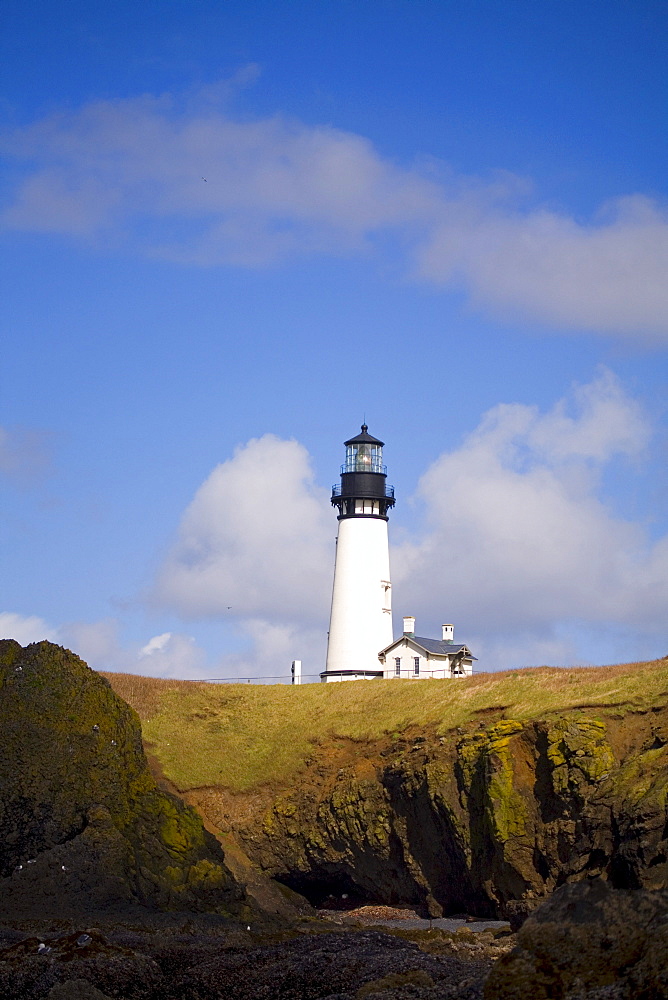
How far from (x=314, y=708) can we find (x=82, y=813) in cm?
1771

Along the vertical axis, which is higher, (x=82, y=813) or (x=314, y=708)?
(x=314, y=708)

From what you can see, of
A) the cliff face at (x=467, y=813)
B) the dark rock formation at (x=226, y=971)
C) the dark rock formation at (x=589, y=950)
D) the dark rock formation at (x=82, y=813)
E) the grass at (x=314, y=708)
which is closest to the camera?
the dark rock formation at (x=589, y=950)

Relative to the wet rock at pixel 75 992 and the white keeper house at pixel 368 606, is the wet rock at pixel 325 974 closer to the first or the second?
the wet rock at pixel 75 992

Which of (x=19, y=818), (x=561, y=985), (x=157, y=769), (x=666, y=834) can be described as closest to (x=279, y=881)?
(x=157, y=769)

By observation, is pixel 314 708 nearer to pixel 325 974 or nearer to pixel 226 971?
pixel 226 971

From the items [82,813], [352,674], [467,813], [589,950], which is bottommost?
[589,950]

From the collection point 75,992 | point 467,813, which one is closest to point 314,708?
point 467,813

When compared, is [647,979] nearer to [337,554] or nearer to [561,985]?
[561,985]

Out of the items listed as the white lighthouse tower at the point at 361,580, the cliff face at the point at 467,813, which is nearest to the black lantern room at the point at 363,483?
the white lighthouse tower at the point at 361,580

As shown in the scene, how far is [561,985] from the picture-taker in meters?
17.2

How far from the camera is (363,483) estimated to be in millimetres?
68625

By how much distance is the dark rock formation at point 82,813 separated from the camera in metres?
38.2

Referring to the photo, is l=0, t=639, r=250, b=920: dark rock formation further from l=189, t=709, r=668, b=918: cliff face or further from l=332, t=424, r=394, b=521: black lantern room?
l=332, t=424, r=394, b=521: black lantern room

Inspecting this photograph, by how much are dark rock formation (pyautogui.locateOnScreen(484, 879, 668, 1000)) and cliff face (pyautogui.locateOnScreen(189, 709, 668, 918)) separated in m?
16.3
